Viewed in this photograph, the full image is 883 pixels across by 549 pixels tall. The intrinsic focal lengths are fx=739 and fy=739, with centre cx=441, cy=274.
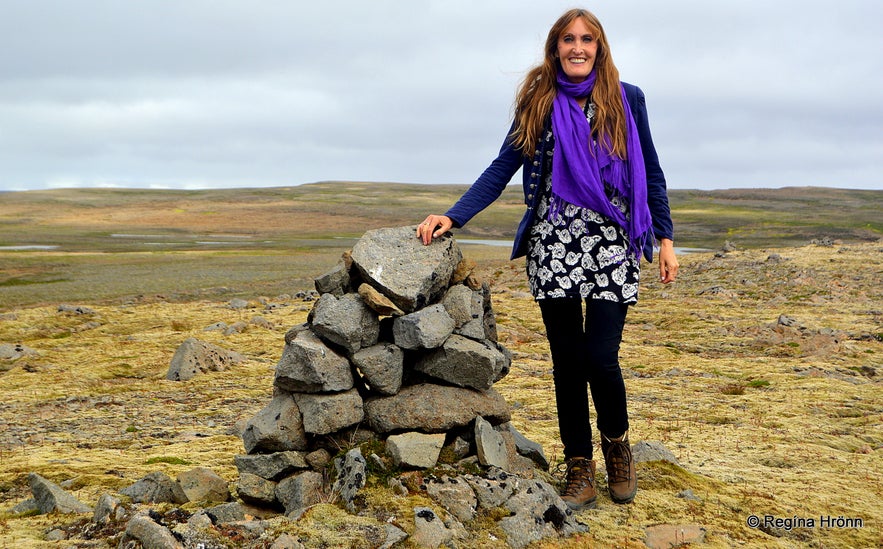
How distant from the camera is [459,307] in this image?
21.2ft

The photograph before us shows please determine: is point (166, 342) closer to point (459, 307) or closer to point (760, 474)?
point (459, 307)

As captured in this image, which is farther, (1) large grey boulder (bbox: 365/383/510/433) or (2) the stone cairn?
(1) large grey boulder (bbox: 365/383/510/433)

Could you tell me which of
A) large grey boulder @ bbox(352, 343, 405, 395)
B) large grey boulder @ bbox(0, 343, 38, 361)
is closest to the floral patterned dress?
large grey boulder @ bbox(352, 343, 405, 395)

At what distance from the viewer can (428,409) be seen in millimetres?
6102

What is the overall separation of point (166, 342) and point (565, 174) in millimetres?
13799

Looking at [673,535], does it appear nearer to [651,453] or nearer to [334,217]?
[651,453]

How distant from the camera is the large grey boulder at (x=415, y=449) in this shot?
5.68m

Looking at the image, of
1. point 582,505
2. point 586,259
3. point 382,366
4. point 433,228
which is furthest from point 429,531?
point 433,228

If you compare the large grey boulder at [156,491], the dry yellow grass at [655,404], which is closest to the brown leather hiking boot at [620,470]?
the dry yellow grass at [655,404]

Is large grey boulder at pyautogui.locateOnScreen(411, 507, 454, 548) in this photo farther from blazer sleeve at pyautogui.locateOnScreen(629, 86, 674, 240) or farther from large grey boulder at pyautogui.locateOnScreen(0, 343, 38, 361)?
large grey boulder at pyautogui.locateOnScreen(0, 343, 38, 361)

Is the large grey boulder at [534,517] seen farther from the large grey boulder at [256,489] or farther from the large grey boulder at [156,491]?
the large grey boulder at [156,491]

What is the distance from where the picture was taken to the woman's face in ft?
17.8

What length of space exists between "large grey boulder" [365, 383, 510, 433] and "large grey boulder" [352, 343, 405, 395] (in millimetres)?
128

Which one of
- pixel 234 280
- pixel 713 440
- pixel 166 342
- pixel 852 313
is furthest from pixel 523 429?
pixel 234 280
